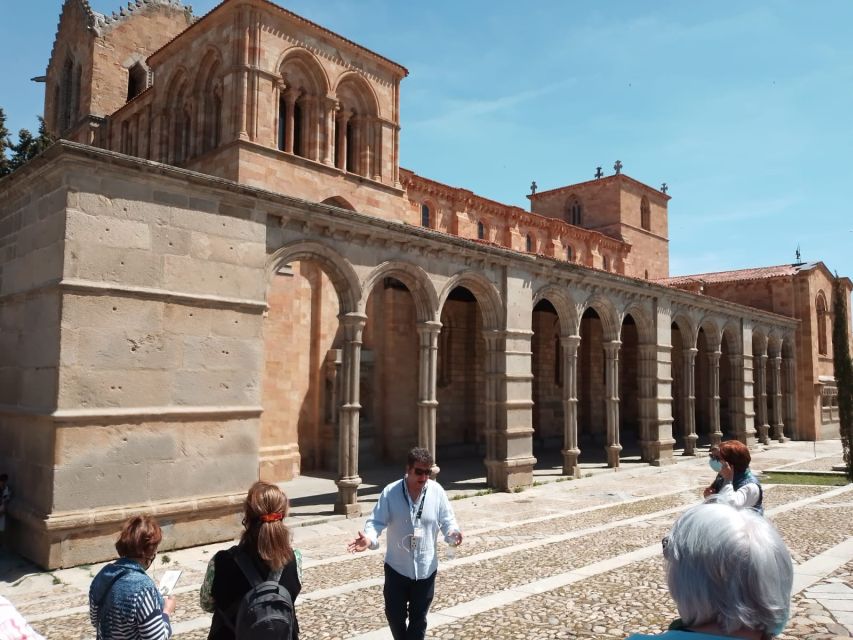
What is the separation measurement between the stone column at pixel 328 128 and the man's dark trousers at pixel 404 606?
16.0 m

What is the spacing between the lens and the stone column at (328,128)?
18906 mm

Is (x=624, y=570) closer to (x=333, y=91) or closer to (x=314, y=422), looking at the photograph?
(x=314, y=422)

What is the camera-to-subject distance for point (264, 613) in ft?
8.68

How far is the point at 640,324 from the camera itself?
19.7 m

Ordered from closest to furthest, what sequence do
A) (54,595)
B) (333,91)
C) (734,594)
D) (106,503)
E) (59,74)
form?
(734,594) → (54,595) → (106,503) → (333,91) → (59,74)

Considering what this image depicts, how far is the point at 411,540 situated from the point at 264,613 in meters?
1.95

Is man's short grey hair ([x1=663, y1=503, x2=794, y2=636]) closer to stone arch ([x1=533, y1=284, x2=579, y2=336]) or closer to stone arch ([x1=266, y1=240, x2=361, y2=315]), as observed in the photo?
stone arch ([x1=266, y1=240, x2=361, y2=315])

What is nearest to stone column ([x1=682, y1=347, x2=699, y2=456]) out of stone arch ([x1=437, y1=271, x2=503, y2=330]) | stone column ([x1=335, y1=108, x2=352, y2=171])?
stone arch ([x1=437, y1=271, x2=503, y2=330])

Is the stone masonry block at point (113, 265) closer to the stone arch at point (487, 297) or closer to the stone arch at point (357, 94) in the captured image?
the stone arch at point (487, 297)

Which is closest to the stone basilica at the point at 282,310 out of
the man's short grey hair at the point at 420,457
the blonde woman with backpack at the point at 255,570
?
the man's short grey hair at the point at 420,457

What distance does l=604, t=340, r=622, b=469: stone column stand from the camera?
18188 mm

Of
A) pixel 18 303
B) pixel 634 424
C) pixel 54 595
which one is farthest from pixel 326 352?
pixel 634 424

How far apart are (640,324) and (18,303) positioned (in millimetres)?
16184

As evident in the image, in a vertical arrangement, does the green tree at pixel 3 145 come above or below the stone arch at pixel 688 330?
above
